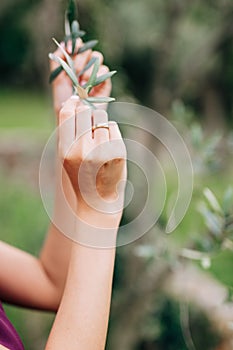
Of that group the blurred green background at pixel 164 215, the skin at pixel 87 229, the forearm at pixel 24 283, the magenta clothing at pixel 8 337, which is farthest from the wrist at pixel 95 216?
the blurred green background at pixel 164 215

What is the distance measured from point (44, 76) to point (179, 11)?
767 millimetres

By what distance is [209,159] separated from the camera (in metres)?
1.80

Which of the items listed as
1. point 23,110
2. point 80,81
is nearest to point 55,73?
point 80,81

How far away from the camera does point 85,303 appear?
937 mm

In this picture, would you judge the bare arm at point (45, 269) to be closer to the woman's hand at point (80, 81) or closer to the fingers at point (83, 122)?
the woman's hand at point (80, 81)

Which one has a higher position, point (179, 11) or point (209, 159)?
point (179, 11)

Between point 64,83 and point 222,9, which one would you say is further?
point 222,9

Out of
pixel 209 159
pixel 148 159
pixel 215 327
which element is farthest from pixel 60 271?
pixel 215 327

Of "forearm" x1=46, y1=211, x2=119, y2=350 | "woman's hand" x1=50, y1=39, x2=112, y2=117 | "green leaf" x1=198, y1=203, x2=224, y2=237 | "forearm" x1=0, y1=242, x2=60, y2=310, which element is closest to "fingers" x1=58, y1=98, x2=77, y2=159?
"forearm" x1=46, y1=211, x2=119, y2=350

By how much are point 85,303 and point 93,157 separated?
195mm

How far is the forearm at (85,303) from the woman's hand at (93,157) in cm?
4

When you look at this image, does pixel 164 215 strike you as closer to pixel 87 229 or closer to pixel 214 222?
pixel 214 222

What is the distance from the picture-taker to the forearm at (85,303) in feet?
3.04

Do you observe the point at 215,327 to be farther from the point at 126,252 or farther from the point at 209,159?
Result: the point at 209,159
